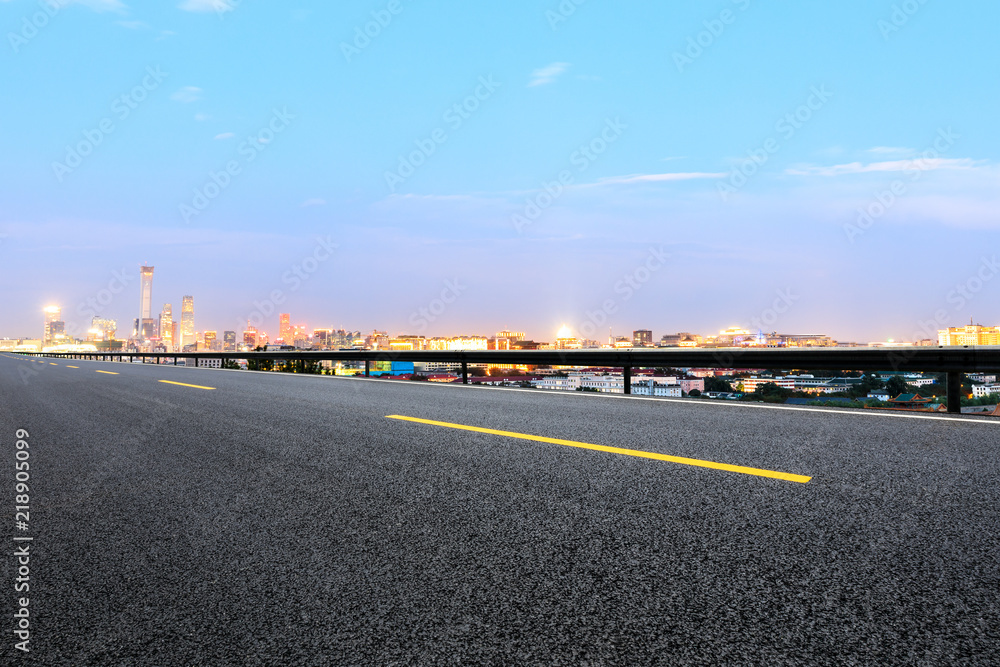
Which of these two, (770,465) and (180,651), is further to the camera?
(770,465)

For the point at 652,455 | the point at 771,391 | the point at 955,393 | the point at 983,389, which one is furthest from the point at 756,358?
the point at 652,455

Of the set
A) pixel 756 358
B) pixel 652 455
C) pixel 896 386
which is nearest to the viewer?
pixel 652 455

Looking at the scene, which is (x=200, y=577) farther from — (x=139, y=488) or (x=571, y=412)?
(x=571, y=412)

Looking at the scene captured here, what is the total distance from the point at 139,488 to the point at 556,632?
3.90 metres

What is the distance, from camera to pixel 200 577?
118 inches

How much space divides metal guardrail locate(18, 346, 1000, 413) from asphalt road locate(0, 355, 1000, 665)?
2986 mm

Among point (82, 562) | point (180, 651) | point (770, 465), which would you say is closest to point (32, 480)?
point (82, 562)

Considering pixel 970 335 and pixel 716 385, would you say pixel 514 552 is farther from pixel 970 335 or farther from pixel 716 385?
pixel 970 335

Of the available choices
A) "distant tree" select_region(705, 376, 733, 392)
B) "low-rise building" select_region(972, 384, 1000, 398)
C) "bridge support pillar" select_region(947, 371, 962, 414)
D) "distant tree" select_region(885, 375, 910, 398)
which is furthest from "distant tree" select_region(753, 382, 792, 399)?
"low-rise building" select_region(972, 384, 1000, 398)

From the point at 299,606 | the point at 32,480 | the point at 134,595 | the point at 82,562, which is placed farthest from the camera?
the point at 32,480

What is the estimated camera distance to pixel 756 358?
1175 centimetres

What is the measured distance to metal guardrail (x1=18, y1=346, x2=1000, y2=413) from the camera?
362 inches

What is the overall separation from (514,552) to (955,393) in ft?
28.5

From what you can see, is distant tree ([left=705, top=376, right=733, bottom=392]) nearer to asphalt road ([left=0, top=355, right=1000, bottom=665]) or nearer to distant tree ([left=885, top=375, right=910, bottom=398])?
distant tree ([left=885, top=375, right=910, bottom=398])
